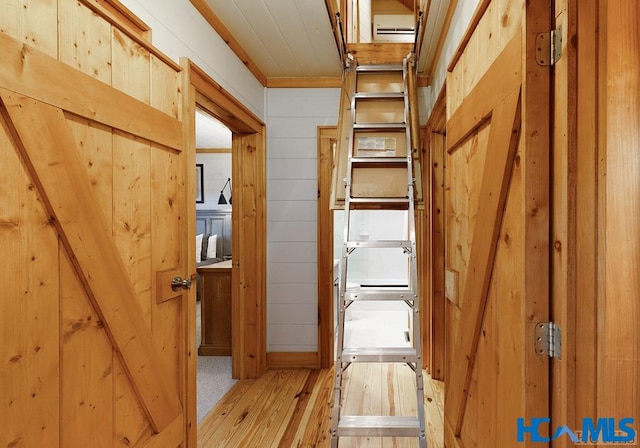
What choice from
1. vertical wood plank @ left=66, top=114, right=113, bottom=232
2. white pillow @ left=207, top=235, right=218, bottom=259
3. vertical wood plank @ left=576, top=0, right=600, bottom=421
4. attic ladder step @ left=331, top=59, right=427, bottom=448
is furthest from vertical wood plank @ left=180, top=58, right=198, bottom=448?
white pillow @ left=207, top=235, right=218, bottom=259

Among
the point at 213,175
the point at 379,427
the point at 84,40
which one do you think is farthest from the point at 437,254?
the point at 213,175

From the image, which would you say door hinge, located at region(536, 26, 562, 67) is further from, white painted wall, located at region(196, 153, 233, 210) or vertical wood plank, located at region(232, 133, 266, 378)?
white painted wall, located at region(196, 153, 233, 210)

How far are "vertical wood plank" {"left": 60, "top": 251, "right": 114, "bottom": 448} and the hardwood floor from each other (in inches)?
43.8

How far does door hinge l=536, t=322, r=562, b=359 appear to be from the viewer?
3.13ft

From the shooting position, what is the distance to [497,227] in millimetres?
1276

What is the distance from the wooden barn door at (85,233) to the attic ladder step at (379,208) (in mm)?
856

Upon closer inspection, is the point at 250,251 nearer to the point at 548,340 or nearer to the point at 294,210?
the point at 294,210

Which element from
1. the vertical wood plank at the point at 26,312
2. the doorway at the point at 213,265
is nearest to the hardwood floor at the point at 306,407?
the doorway at the point at 213,265

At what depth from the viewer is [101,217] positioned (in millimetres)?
1316

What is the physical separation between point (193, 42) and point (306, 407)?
8.08 ft

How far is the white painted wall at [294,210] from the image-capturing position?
3406 mm

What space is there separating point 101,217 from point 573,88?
1460 millimetres

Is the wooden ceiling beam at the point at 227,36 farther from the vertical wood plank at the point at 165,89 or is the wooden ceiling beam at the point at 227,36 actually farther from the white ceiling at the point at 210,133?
the white ceiling at the point at 210,133

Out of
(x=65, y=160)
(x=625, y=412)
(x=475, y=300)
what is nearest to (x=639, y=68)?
(x=625, y=412)
